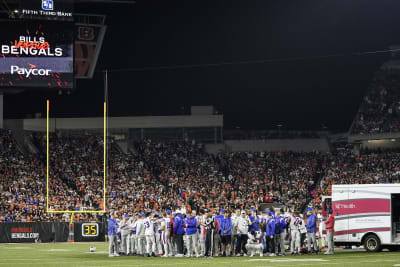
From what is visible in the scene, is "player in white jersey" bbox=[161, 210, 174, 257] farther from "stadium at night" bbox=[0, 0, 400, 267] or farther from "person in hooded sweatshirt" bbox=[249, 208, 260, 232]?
"person in hooded sweatshirt" bbox=[249, 208, 260, 232]

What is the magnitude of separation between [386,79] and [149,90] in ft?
54.1

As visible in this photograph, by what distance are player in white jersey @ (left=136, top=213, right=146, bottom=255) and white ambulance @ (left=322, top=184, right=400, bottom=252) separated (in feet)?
18.6

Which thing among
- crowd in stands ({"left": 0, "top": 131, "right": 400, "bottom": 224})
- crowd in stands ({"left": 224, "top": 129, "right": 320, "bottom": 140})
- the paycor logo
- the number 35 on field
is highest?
the paycor logo

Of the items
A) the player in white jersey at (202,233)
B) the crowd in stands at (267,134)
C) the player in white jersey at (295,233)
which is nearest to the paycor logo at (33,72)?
the player in white jersey at (202,233)

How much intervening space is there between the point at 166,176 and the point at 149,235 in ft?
75.1

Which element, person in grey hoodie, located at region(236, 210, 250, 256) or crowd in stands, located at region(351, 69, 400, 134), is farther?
crowd in stands, located at region(351, 69, 400, 134)

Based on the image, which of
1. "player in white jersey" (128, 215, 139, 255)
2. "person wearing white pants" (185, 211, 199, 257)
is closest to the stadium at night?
"person wearing white pants" (185, 211, 199, 257)

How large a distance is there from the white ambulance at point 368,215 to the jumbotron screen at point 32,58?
1033 cm

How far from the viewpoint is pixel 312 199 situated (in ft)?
138

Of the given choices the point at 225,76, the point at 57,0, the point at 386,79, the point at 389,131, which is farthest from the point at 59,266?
the point at 386,79

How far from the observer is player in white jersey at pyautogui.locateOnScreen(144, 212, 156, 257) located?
72.3 ft

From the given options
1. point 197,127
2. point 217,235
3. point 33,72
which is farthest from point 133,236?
point 197,127

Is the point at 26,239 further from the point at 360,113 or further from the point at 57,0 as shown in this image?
the point at 360,113

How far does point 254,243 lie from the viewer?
20969 mm
